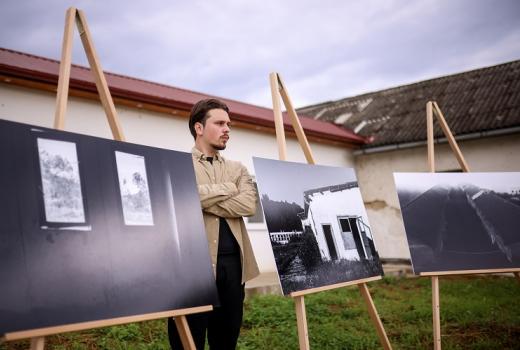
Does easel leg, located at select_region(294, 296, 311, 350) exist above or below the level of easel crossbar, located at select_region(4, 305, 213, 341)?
below

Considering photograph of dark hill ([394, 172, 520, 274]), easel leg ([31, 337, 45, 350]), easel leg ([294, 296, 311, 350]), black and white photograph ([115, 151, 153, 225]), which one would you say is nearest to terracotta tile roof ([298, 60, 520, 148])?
photograph of dark hill ([394, 172, 520, 274])

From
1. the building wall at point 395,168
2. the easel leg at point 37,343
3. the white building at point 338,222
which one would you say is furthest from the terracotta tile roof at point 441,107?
the easel leg at point 37,343

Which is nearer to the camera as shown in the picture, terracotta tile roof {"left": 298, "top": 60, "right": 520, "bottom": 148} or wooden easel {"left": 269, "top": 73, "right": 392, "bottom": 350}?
wooden easel {"left": 269, "top": 73, "right": 392, "bottom": 350}

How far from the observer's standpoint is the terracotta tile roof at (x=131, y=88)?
17.6ft

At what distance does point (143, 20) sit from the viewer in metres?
12.7

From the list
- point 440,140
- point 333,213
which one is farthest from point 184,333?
point 440,140

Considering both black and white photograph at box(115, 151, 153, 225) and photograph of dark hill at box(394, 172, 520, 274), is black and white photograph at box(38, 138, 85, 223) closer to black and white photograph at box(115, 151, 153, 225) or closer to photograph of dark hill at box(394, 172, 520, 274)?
black and white photograph at box(115, 151, 153, 225)

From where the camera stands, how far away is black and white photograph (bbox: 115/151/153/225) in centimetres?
228

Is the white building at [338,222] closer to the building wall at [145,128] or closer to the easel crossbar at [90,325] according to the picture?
the easel crossbar at [90,325]

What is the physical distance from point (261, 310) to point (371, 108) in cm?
808

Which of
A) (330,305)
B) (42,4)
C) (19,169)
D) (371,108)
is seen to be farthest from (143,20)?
(19,169)

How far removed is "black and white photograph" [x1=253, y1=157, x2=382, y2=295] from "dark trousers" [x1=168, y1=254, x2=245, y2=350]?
305 millimetres

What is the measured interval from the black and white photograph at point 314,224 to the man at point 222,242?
27cm

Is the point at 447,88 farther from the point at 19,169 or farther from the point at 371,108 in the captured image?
the point at 19,169
